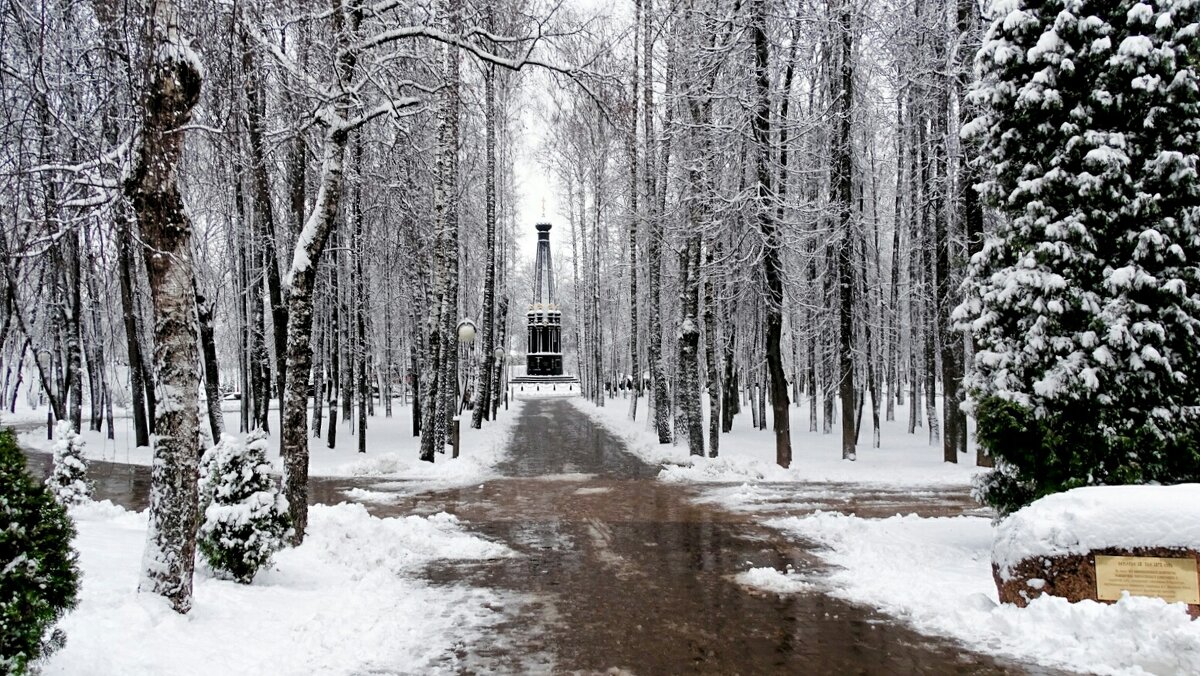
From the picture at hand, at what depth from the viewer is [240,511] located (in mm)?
7086

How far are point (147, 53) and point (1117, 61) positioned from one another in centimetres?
899

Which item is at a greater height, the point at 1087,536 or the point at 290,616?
the point at 1087,536

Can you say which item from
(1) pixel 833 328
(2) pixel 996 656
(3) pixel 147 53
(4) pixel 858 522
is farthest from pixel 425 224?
(2) pixel 996 656

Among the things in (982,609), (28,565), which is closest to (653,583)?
(982,609)

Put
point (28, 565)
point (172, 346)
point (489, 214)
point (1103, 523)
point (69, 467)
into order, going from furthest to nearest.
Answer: point (489, 214) < point (69, 467) < point (1103, 523) < point (172, 346) < point (28, 565)

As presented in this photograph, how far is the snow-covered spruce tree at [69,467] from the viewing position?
34.1 feet

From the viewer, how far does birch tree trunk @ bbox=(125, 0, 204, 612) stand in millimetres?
A: 5676

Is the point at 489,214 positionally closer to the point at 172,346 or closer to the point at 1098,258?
the point at 1098,258

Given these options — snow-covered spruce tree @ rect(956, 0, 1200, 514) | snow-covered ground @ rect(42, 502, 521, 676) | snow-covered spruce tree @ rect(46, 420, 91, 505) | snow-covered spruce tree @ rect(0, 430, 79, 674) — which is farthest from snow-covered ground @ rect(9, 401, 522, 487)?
snow-covered spruce tree @ rect(956, 0, 1200, 514)

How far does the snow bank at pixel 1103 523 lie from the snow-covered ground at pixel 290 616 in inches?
179

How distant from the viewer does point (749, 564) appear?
8.86 meters

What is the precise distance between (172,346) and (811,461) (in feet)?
50.6

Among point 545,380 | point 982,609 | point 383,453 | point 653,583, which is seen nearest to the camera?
point 982,609

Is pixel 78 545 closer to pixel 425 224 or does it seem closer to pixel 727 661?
pixel 727 661
